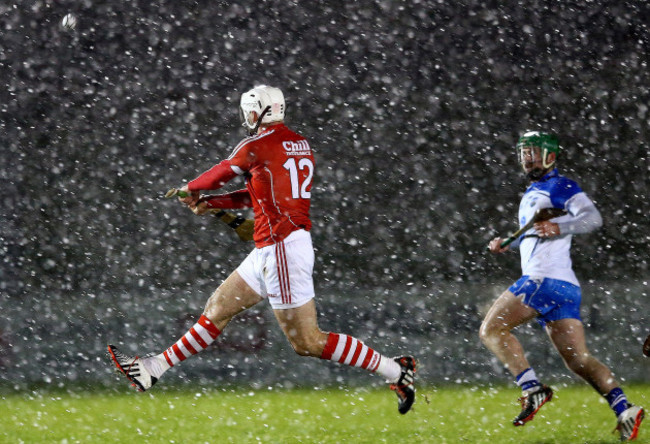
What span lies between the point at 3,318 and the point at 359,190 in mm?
8741

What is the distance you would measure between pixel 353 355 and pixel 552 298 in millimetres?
1208

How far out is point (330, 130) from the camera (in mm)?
18047

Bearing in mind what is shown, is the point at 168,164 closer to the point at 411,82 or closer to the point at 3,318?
the point at 411,82

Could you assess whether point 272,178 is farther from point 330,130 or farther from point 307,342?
point 330,130

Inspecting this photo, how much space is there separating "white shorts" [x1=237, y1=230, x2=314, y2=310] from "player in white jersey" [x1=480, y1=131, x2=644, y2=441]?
1163 millimetres

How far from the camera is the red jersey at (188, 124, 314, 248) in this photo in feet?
16.9

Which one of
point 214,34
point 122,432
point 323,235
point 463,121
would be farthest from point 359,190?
point 122,432


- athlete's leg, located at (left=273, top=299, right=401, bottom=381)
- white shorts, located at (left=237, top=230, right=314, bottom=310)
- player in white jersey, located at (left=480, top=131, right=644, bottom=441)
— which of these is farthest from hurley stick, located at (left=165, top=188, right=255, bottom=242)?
player in white jersey, located at (left=480, top=131, right=644, bottom=441)

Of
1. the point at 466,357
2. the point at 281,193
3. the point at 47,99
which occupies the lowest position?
the point at 466,357

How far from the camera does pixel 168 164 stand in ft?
56.5

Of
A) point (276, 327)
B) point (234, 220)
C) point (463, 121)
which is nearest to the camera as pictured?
point (234, 220)

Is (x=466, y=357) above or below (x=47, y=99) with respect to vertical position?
below

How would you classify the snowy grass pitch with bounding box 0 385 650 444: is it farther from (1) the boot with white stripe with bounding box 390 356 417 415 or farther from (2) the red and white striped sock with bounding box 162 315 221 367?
(2) the red and white striped sock with bounding box 162 315 221 367

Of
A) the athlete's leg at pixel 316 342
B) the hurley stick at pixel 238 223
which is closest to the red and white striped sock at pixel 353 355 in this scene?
the athlete's leg at pixel 316 342
